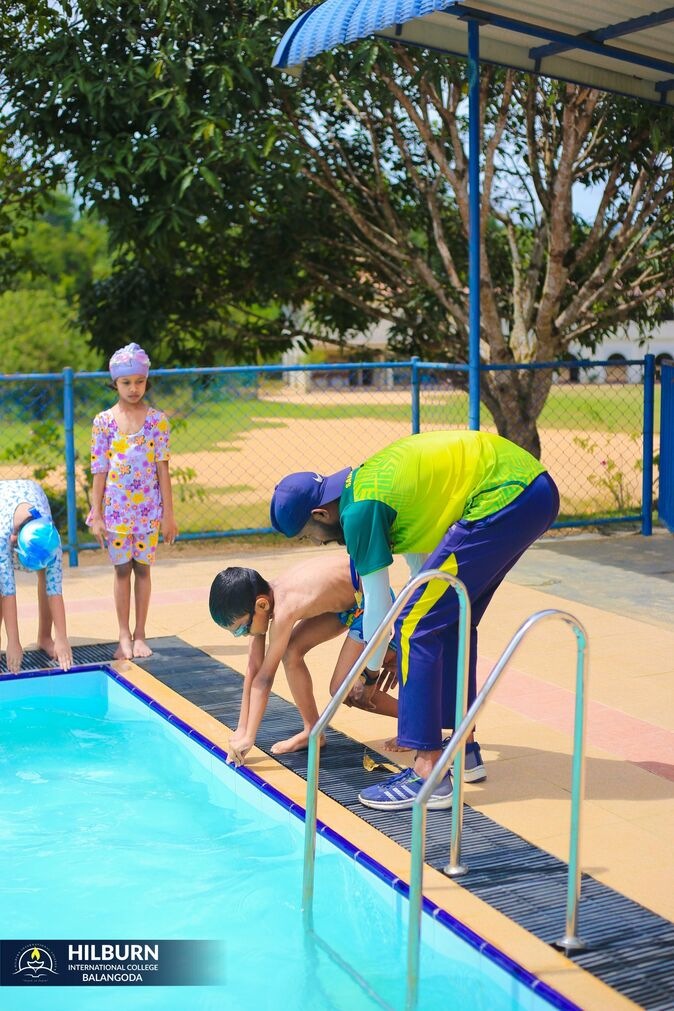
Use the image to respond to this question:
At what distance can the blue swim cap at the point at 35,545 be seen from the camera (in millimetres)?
5965

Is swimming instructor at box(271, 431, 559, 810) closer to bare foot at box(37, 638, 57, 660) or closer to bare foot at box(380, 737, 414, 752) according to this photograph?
bare foot at box(380, 737, 414, 752)

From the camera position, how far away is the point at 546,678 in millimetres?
6297

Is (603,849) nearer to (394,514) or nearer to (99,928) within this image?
(394,514)

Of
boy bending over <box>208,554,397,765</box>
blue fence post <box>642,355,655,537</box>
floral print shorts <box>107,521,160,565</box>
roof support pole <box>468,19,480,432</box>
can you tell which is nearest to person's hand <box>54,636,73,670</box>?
floral print shorts <box>107,521,160,565</box>

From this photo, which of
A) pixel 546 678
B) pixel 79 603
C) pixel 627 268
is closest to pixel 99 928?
pixel 546 678

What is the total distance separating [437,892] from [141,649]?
10.7 feet

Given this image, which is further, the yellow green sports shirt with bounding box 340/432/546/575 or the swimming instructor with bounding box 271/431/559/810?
the swimming instructor with bounding box 271/431/559/810

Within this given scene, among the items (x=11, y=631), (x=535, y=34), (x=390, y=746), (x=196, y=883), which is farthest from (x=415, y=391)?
(x=196, y=883)

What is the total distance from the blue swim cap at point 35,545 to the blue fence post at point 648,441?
5740 mm

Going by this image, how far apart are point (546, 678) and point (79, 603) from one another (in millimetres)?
3417

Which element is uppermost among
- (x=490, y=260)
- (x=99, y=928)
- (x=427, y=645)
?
(x=490, y=260)

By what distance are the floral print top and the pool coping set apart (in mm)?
1292

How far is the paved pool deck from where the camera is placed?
13.8 feet

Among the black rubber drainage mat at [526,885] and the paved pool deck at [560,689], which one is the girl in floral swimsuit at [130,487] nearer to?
the paved pool deck at [560,689]
